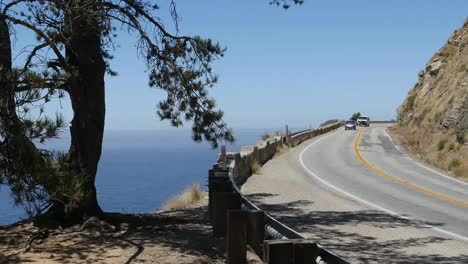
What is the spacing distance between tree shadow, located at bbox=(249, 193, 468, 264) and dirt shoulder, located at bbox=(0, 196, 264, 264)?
2064mm

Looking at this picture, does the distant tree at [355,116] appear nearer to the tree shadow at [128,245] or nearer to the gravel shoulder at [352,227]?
the gravel shoulder at [352,227]

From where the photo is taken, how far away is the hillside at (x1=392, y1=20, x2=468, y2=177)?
28.9 metres

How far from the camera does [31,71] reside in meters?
5.35

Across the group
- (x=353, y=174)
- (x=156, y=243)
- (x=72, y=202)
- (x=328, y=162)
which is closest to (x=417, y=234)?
(x=156, y=243)

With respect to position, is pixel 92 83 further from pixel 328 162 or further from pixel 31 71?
pixel 328 162

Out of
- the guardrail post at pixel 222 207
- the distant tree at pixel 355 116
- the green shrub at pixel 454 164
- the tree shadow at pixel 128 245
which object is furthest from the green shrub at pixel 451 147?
the distant tree at pixel 355 116

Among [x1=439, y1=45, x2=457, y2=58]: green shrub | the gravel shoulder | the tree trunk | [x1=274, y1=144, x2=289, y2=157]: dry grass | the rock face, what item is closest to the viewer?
the gravel shoulder

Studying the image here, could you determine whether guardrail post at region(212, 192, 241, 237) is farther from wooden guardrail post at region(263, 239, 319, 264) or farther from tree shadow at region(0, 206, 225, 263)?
wooden guardrail post at region(263, 239, 319, 264)

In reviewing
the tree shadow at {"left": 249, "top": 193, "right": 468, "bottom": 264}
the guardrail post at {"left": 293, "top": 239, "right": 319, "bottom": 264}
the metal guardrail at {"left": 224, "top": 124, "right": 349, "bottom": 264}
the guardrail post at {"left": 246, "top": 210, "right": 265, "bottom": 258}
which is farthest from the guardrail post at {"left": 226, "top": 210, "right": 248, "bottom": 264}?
the tree shadow at {"left": 249, "top": 193, "right": 468, "bottom": 264}

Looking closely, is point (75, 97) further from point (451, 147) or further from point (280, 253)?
point (451, 147)

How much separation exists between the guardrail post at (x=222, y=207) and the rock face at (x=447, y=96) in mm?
24673

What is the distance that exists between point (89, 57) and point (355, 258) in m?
5.47

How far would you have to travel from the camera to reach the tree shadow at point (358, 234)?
891 centimetres

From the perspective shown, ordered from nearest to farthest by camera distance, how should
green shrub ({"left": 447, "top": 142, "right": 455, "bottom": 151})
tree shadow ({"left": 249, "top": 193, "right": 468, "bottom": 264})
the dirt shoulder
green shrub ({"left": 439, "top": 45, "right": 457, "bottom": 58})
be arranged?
the dirt shoulder
tree shadow ({"left": 249, "top": 193, "right": 468, "bottom": 264})
green shrub ({"left": 447, "top": 142, "right": 455, "bottom": 151})
green shrub ({"left": 439, "top": 45, "right": 457, "bottom": 58})
